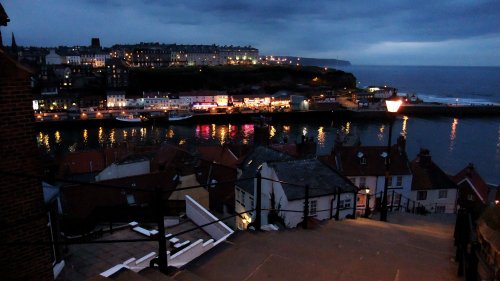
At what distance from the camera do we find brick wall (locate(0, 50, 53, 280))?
4152 mm

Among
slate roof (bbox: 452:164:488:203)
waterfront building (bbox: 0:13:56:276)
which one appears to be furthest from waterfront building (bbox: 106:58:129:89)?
waterfront building (bbox: 0:13:56:276)

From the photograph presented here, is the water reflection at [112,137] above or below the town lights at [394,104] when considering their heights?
below

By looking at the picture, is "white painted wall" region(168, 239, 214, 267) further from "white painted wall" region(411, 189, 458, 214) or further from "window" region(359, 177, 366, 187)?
"white painted wall" region(411, 189, 458, 214)

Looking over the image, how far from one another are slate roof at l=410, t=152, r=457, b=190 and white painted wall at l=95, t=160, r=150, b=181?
18891 mm

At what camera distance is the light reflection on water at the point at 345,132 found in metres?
56.1

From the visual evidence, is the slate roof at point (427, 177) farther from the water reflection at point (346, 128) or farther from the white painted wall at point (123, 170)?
the water reflection at point (346, 128)

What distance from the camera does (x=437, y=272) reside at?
4730 millimetres

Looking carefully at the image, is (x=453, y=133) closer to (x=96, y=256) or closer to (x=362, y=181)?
(x=362, y=181)

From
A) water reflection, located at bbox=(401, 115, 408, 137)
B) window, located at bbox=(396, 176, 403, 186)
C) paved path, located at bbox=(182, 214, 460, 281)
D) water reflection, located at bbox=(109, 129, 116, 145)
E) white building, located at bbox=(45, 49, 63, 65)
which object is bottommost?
water reflection, located at bbox=(109, 129, 116, 145)

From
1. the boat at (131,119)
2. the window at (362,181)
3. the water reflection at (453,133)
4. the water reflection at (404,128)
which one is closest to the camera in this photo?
the window at (362,181)

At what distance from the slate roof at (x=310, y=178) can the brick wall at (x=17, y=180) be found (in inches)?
481

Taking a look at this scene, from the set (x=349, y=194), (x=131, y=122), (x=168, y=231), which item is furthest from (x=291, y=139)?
(x=168, y=231)

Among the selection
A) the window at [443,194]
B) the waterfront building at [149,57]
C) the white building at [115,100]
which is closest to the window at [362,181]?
the window at [443,194]

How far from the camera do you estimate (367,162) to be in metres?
25.3
